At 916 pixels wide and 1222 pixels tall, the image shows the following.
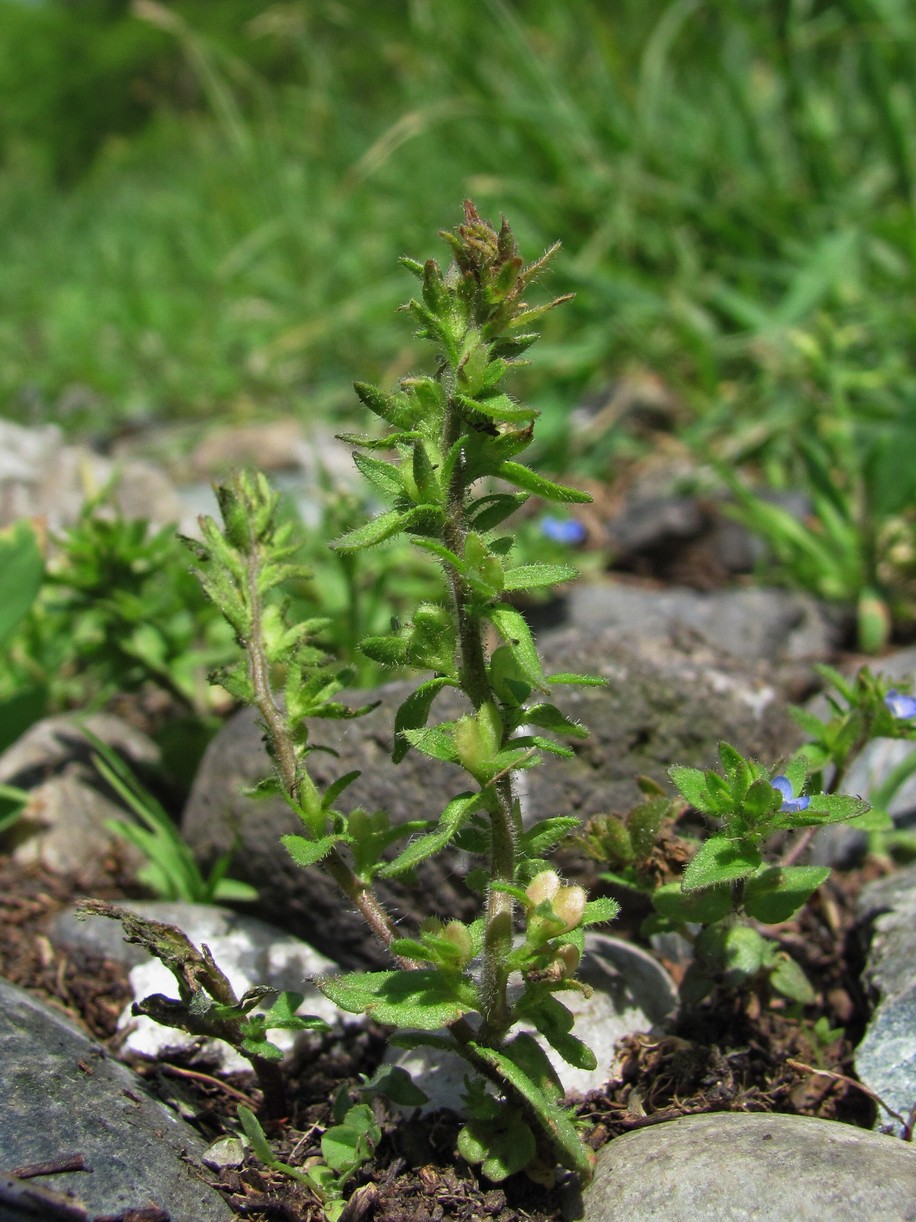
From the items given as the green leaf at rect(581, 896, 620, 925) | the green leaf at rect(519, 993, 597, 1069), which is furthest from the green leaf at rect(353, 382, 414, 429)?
the green leaf at rect(519, 993, 597, 1069)

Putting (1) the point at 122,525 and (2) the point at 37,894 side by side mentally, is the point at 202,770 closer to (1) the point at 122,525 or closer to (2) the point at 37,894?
(2) the point at 37,894

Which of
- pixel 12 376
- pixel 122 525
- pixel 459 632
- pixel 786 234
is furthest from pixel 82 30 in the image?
pixel 459 632

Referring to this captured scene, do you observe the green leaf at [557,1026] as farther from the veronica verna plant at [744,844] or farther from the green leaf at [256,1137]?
the green leaf at [256,1137]

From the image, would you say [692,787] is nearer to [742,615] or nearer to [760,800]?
[760,800]

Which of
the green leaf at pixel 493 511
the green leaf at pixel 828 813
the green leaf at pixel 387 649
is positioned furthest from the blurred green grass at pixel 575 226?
the green leaf at pixel 387 649

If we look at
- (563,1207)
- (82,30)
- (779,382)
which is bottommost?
(563,1207)

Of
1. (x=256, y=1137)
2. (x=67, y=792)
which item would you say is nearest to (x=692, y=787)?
(x=256, y=1137)
